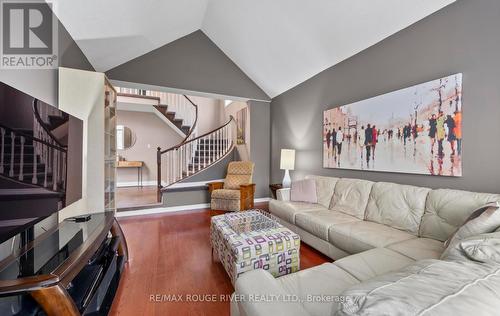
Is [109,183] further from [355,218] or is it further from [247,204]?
[355,218]

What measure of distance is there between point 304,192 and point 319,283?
1937mm

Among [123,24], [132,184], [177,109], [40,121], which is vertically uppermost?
[123,24]

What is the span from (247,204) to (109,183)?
2.40 metres

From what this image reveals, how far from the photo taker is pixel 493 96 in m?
1.78

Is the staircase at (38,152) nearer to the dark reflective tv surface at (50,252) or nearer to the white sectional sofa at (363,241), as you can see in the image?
the dark reflective tv surface at (50,252)

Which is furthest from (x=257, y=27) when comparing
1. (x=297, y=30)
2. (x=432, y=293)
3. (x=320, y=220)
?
(x=432, y=293)

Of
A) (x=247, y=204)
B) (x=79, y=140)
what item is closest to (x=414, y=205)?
(x=247, y=204)

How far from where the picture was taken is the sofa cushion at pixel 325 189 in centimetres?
294

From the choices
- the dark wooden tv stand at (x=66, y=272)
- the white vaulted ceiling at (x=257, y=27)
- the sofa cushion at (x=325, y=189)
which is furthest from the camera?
the sofa cushion at (x=325, y=189)

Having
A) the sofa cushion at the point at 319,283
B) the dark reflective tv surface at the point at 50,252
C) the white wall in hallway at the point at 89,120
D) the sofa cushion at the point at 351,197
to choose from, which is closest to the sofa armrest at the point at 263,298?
the sofa cushion at the point at 319,283

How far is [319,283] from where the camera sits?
123cm

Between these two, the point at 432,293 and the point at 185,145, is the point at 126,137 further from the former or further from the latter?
the point at 432,293

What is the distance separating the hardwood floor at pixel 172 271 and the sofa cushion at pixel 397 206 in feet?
2.47

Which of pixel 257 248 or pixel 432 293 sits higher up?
pixel 432 293
